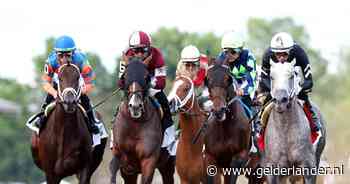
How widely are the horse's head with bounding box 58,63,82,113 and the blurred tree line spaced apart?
4368cm

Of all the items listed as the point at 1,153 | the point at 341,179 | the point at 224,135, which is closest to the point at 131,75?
the point at 224,135

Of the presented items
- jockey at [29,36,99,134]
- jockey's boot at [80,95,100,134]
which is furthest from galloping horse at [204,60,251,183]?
jockey at [29,36,99,134]

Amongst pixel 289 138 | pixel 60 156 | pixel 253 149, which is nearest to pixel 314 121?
pixel 289 138

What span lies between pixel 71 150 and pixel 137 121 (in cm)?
130

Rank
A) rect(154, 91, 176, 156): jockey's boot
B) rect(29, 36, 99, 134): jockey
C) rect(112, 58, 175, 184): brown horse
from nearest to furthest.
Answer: rect(112, 58, 175, 184): brown horse → rect(29, 36, 99, 134): jockey → rect(154, 91, 176, 156): jockey's boot

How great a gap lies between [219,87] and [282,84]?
161 centimetres

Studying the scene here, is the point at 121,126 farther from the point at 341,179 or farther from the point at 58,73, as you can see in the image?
the point at 341,179

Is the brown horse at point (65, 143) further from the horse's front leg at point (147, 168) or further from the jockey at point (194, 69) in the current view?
the jockey at point (194, 69)

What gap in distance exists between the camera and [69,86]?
17562 millimetres

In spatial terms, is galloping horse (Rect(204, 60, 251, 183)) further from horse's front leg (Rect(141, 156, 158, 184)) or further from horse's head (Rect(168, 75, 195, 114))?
horse's head (Rect(168, 75, 195, 114))

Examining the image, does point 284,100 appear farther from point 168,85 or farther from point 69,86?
point 168,85

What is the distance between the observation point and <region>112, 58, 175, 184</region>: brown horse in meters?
17.5

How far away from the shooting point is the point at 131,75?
57.2ft

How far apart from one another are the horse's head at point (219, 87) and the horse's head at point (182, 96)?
2010 mm
